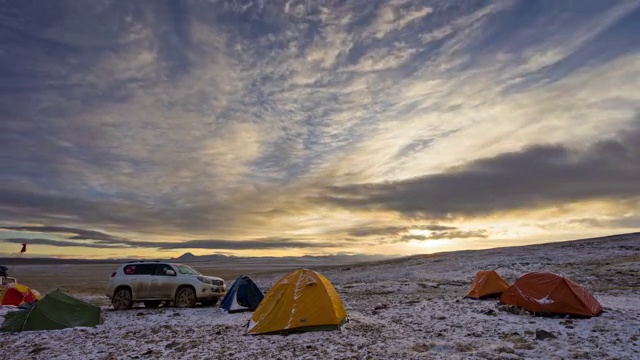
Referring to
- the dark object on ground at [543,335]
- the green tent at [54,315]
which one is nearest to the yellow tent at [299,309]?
the dark object on ground at [543,335]

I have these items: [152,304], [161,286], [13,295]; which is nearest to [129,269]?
[161,286]

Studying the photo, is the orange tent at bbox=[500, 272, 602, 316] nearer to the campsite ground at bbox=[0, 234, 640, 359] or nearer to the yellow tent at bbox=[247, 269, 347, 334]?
the campsite ground at bbox=[0, 234, 640, 359]

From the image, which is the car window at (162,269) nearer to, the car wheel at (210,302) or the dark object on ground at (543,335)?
the car wheel at (210,302)

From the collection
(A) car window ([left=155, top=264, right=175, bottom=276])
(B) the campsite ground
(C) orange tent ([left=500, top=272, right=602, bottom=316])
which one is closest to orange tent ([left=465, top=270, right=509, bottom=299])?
(B) the campsite ground

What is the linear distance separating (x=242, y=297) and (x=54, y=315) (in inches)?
281

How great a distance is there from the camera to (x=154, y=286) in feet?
65.5

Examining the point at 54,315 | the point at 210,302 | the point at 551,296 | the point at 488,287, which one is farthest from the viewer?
the point at 210,302

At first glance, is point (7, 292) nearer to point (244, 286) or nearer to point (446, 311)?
point (244, 286)

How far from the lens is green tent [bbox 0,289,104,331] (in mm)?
13898

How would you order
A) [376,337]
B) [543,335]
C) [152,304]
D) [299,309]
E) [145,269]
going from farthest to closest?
[152,304] < [145,269] < [299,309] < [376,337] < [543,335]

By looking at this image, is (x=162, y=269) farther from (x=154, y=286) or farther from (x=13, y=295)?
(x=13, y=295)

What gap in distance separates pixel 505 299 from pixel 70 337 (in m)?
15.3

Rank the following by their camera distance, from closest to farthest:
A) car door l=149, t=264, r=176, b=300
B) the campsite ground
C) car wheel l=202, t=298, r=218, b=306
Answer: the campsite ground < car door l=149, t=264, r=176, b=300 < car wheel l=202, t=298, r=218, b=306

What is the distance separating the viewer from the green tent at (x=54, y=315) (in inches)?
547
